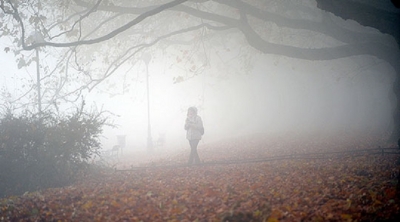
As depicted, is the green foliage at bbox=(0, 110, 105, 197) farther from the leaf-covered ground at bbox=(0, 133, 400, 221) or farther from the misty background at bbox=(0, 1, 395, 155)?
the misty background at bbox=(0, 1, 395, 155)

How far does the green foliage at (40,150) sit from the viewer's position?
7.71 metres

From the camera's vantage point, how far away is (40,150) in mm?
8023

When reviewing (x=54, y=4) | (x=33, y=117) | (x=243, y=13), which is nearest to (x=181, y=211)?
(x=33, y=117)

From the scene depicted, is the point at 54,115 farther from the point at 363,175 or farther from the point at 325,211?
the point at 363,175

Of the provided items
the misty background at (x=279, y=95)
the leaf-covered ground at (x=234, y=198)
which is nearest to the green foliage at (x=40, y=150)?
the leaf-covered ground at (x=234, y=198)

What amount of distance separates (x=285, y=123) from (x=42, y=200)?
31021mm

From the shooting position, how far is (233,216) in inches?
168

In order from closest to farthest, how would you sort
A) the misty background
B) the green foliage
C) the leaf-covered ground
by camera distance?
the leaf-covered ground < the green foliage < the misty background

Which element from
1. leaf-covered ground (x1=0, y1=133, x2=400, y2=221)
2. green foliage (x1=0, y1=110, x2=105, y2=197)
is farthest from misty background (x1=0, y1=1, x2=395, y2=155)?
leaf-covered ground (x1=0, y1=133, x2=400, y2=221)

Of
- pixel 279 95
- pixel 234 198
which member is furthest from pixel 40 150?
pixel 279 95

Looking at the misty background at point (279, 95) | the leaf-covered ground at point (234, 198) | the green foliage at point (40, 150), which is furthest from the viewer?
the misty background at point (279, 95)

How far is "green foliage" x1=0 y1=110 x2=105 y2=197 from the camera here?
7707 mm

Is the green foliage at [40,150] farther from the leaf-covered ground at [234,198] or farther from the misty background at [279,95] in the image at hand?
the misty background at [279,95]

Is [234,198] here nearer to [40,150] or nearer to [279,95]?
[40,150]
